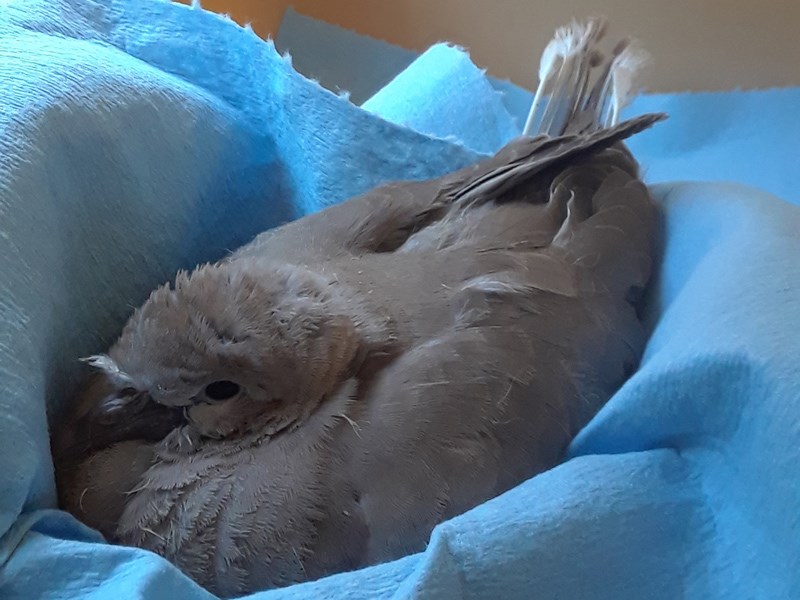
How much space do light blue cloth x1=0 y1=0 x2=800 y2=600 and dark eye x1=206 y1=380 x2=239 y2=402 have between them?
118 mm

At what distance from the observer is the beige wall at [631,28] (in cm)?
138

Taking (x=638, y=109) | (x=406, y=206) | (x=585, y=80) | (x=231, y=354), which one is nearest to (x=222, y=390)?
(x=231, y=354)

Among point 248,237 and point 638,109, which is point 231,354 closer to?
point 248,237

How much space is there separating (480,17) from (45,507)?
3.76 feet

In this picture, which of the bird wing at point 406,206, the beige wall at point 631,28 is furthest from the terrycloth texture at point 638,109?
the bird wing at point 406,206

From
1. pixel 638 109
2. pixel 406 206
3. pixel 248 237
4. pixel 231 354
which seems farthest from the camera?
pixel 638 109

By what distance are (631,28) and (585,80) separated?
18.1 inches

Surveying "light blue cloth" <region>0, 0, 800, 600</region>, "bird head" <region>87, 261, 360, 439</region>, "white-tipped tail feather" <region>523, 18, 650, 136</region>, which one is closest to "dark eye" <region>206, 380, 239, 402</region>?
"bird head" <region>87, 261, 360, 439</region>

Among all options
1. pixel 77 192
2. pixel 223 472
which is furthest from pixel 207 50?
pixel 223 472

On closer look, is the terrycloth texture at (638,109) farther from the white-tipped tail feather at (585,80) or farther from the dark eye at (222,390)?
the dark eye at (222,390)

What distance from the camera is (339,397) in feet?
2.26

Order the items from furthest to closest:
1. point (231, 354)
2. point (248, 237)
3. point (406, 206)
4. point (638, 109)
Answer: point (638, 109) → point (248, 237) → point (406, 206) → point (231, 354)

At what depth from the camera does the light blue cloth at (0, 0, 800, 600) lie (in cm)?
57

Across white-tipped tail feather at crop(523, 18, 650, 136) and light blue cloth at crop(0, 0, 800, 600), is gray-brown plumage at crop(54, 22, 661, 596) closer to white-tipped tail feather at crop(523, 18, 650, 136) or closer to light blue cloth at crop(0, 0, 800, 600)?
light blue cloth at crop(0, 0, 800, 600)
